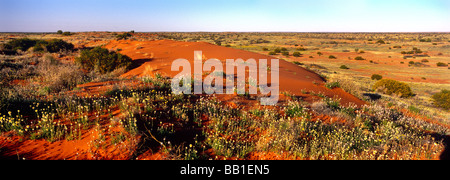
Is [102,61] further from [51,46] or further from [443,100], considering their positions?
Answer: [443,100]

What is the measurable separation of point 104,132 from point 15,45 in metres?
24.7

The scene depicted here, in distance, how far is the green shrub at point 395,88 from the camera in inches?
584

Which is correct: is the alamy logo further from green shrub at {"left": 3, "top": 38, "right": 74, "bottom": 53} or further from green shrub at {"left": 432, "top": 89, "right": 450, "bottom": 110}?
green shrub at {"left": 3, "top": 38, "right": 74, "bottom": 53}

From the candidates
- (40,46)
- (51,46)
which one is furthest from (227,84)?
(40,46)

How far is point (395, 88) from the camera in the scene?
605 inches

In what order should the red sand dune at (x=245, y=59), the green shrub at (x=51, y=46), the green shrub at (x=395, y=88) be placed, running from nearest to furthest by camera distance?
1. the red sand dune at (x=245, y=59)
2. the green shrub at (x=395, y=88)
3. the green shrub at (x=51, y=46)

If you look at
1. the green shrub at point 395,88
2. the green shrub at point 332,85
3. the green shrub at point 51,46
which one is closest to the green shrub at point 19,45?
the green shrub at point 51,46

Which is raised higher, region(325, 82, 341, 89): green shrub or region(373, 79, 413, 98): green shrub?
region(325, 82, 341, 89): green shrub

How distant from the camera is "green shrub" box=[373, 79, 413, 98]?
1484 cm

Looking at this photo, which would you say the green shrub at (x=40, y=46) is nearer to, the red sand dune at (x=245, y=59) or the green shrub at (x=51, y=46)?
the green shrub at (x=51, y=46)

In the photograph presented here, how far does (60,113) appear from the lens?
14.4ft

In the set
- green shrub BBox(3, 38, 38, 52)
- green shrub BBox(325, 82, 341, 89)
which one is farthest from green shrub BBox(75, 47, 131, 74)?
green shrub BBox(3, 38, 38, 52)
